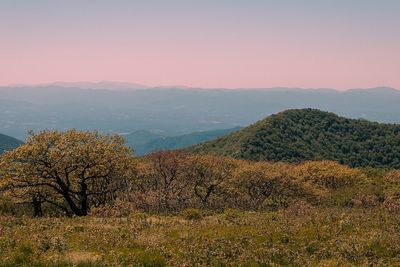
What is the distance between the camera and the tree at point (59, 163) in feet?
112

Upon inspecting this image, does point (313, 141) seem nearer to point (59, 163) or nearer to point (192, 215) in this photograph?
point (59, 163)

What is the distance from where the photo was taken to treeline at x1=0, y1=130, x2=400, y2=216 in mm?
34438

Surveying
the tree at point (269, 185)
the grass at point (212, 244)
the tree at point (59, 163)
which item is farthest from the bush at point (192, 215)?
the tree at point (269, 185)

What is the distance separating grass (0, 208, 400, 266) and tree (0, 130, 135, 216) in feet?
48.8

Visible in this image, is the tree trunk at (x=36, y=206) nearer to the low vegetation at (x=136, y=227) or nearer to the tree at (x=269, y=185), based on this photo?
the low vegetation at (x=136, y=227)

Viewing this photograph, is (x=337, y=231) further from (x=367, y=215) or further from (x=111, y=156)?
(x=111, y=156)

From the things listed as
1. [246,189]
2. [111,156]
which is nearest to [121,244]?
[111,156]

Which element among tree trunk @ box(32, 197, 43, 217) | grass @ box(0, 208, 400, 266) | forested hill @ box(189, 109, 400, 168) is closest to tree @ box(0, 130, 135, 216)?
tree trunk @ box(32, 197, 43, 217)

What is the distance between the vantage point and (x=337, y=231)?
18.2m

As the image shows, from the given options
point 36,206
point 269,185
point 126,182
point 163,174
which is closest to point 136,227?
point 36,206

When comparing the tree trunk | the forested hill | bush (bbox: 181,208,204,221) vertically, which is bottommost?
the forested hill

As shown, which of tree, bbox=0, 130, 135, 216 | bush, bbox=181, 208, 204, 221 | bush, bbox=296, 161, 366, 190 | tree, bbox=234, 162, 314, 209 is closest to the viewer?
bush, bbox=181, 208, 204, 221

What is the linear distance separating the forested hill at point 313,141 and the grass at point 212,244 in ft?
355

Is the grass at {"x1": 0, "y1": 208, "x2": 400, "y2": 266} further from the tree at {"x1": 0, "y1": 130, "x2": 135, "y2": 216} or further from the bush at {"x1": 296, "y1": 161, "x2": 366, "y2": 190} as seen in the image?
the bush at {"x1": 296, "y1": 161, "x2": 366, "y2": 190}
